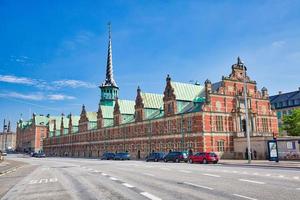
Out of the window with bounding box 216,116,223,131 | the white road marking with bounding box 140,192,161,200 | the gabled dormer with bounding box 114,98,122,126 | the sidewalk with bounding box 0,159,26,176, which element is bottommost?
the sidewalk with bounding box 0,159,26,176

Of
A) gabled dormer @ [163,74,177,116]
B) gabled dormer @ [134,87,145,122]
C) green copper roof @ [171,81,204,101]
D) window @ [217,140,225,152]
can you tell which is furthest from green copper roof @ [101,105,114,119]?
window @ [217,140,225,152]

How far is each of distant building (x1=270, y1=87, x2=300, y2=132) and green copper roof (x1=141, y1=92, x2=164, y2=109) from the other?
151 ft

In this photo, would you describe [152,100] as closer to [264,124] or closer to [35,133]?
[264,124]

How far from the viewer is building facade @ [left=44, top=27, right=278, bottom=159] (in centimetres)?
5528

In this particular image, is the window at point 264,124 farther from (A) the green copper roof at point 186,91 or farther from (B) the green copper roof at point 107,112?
(B) the green copper roof at point 107,112

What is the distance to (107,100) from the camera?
333ft

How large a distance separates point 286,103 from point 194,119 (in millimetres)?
56662

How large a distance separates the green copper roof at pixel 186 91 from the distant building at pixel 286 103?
143ft

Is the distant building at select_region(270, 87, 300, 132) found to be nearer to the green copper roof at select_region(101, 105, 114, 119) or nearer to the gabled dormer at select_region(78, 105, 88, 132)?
the green copper roof at select_region(101, 105, 114, 119)

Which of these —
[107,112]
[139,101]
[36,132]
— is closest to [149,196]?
[139,101]

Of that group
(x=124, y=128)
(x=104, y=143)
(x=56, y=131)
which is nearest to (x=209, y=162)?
(x=124, y=128)

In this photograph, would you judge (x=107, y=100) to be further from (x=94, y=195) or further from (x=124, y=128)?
(x=94, y=195)

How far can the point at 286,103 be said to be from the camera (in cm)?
9925

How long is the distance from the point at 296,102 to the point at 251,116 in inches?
1716
